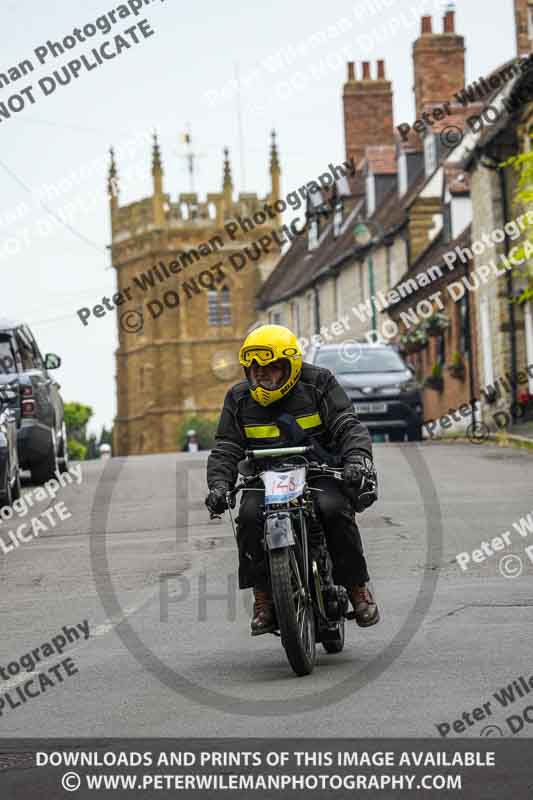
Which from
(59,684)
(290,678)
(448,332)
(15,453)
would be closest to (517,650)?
(290,678)

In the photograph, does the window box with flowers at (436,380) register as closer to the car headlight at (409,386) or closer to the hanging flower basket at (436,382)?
the hanging flower basket at (436,382)

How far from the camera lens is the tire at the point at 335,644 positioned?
828 cm

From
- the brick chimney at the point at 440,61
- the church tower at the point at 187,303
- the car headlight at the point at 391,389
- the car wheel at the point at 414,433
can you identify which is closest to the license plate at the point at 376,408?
the car headlight at the point at 391,389

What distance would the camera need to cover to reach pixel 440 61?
55.8 m

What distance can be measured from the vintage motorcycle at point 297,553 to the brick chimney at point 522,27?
3484cm

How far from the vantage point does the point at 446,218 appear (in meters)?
48.8

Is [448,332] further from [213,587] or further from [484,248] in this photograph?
[213,587]

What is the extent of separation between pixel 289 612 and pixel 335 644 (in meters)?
0.98

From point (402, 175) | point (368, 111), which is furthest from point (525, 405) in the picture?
point (368, 111)

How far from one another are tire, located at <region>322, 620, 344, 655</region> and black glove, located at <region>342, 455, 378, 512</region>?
74cm

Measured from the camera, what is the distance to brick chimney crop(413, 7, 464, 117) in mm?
55562

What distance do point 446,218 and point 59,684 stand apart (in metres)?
41.9

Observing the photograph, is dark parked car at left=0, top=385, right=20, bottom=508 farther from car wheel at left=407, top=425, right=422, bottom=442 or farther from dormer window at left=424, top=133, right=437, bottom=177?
dormer window at left=424, top=133, right=437, bottom=177

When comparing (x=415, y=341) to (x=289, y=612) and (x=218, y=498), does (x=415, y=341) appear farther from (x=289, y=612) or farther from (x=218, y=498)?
(x=289, y=612)
